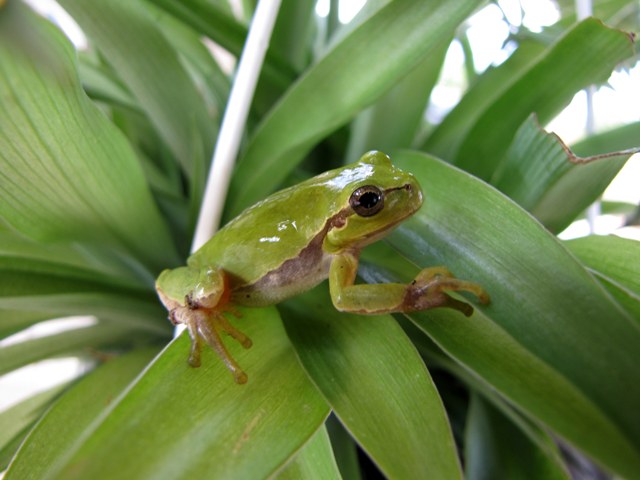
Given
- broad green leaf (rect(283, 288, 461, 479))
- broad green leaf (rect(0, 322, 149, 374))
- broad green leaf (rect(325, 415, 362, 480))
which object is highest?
broad green leaf (rect(283, 288, 461, 479))

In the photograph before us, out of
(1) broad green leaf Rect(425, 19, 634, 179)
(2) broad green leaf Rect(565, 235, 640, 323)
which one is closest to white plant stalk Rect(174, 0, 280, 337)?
(1) broad green leaf Rect(425, 19, 634, 179)

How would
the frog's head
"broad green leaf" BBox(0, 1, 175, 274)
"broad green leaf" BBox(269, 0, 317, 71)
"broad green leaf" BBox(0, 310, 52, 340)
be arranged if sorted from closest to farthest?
"broad green leaf" BBox(0, 1, 175, 274) < the frog's head < "broad green leaf" BBox(0, 310, 52, 340) < "broad green leaf" BBox(269, 0, 317, 71)

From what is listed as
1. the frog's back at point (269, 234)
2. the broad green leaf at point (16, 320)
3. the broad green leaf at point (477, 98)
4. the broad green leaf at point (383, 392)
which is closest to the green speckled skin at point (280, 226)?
the frog's back at point (269, 234)

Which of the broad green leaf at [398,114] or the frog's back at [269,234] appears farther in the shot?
the broad green leaf at [398,114]

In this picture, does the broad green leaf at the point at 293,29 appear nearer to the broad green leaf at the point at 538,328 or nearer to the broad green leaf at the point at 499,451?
the broad green leaf at the point at 538,328

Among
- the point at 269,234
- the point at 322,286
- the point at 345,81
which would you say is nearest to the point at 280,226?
the point at 269,234

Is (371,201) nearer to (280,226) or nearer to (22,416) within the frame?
(280,226)

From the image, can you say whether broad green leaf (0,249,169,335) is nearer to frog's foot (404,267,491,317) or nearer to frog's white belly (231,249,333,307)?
frog's white belly (231,249,333,307)
